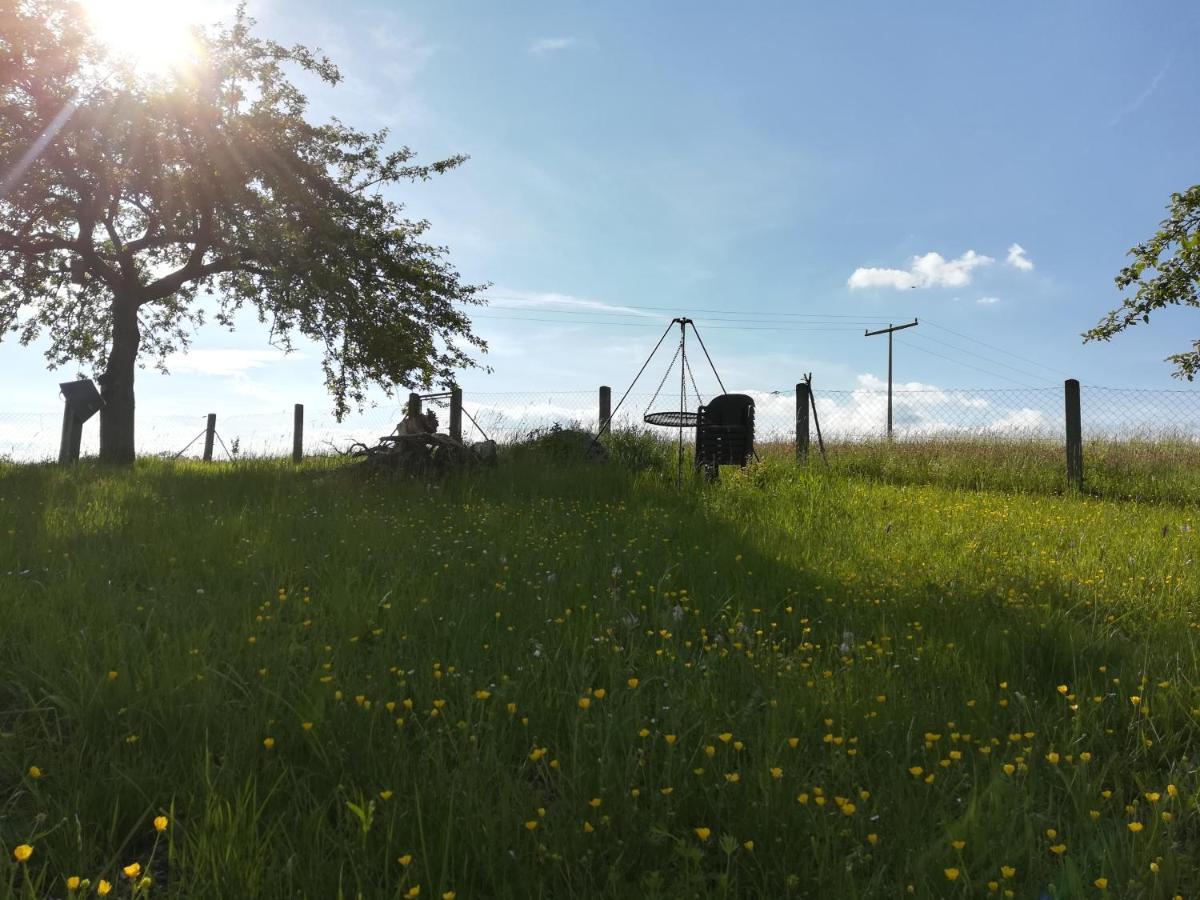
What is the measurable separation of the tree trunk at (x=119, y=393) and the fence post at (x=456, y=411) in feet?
23.7

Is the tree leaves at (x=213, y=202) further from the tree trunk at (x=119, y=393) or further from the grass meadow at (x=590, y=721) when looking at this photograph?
the grass meadow at (x=590, y=721)

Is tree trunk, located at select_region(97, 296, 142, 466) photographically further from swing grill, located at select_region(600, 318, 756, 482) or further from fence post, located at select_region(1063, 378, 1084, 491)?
fence post, located at select_region(1063, 378, 1084, 491)

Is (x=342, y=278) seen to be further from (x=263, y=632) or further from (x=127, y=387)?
(x=263, y=632)

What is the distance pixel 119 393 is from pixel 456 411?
763cm

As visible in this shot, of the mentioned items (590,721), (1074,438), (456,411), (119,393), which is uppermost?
(119,393)

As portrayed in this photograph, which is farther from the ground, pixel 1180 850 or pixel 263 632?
pixel 263 632

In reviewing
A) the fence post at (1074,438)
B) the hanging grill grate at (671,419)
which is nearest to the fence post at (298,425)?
the hanging grill grate at (671,419)

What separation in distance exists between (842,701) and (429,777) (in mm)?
1575

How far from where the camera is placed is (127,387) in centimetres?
1684

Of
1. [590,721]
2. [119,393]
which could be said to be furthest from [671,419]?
[119,393]

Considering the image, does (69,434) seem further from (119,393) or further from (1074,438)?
(1074,438)

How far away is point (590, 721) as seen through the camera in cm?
275

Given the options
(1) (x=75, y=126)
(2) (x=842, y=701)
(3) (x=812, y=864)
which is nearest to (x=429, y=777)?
(3) (x=812, y=864)

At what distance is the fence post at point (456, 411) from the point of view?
16.3 m
